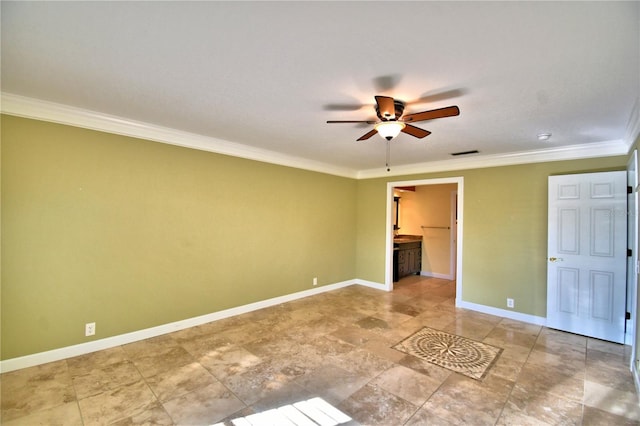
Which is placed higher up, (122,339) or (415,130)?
(415,130)

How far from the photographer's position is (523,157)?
4355 mm

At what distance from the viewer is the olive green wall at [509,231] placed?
423cm

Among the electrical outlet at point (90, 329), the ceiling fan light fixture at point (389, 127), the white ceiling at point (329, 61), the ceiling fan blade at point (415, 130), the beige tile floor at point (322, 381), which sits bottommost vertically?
the beige tile floor at point (322, 381)

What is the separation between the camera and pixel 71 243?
2984 mm

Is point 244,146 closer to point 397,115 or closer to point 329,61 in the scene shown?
point 397,115

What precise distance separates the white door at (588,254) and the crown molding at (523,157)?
32 cm

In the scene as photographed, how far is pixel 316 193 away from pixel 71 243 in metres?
3.72

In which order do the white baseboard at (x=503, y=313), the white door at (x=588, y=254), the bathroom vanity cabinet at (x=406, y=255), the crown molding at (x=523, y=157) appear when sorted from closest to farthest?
1. the white door at (x=588, y=254)
2. the crown molding at (x=523, y=157)
3. the white baseboard at (x=503, y=313)
4. the bathroom vanity cabinet at (x=406, y=255)

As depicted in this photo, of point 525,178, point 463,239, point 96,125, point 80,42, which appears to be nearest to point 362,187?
point 463,239

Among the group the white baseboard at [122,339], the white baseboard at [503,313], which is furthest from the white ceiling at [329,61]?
→ the white baseboard at [503,313]

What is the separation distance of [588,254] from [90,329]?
6112 mm

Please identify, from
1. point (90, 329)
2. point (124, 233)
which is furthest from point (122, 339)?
point (124, 233)

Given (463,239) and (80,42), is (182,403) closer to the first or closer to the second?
(80,42)

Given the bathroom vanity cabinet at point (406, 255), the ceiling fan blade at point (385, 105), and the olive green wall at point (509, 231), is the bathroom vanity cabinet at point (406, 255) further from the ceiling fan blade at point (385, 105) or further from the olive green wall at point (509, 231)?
the ceiling fan blade at point (385, 105)
